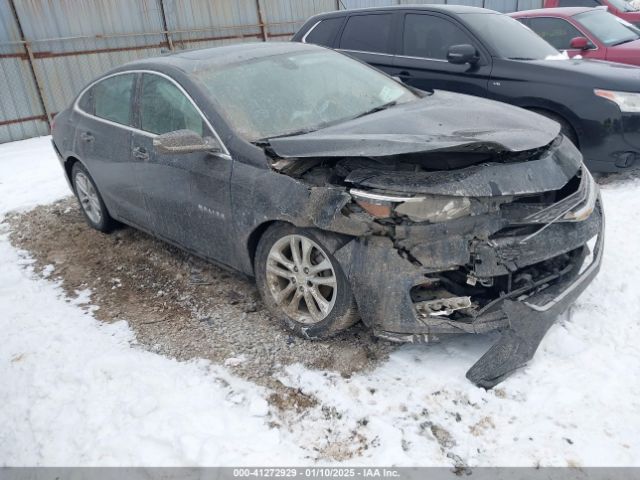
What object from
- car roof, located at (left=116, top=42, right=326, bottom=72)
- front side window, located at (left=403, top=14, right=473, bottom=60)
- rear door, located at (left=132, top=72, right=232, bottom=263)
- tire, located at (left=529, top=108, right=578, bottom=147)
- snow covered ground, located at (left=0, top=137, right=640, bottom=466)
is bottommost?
snow covered ground, located at (left=0, top=137, right=640, bottom=466)

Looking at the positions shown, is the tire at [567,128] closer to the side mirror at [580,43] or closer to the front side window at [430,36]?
the front side window at [430,36]

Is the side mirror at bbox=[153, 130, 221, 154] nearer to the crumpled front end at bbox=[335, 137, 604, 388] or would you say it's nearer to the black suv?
the crumpled front end at bbox=[335, 137, 604, 388]

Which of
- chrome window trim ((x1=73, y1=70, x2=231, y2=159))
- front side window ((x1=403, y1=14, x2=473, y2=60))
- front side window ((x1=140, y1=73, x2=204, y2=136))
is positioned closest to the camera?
chrome window trim ((x1=73, y1=70, x2=231, y2=159))

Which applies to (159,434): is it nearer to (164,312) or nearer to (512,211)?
(164,312)

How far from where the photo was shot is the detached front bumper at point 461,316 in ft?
8.67

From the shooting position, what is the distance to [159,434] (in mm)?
2539

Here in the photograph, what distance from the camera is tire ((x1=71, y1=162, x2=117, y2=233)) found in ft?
15.9

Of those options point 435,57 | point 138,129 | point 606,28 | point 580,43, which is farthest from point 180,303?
point 606,28

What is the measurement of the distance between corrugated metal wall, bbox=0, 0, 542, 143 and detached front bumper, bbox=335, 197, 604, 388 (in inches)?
357

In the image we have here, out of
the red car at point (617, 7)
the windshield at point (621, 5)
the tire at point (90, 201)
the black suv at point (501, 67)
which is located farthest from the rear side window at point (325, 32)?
the windshield at point (621, 5)

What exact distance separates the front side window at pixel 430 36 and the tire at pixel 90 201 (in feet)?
12.1

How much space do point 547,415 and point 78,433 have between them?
2264 mm

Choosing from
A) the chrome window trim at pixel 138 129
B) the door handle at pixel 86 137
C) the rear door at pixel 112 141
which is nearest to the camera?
the chrome window trim at pixel 138 129

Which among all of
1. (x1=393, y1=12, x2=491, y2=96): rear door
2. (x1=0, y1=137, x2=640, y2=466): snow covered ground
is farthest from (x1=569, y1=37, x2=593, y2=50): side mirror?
(x1=0, y1=137, x2=640, y2=466): snow covered ground
